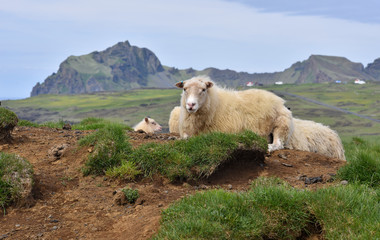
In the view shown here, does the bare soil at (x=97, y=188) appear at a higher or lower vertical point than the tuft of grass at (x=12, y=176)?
lower

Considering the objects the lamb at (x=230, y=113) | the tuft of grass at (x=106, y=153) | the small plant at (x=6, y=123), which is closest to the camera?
the tuft of grass at (x=106, y=153)

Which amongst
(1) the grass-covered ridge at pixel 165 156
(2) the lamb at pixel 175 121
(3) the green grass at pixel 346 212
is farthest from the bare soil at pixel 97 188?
(2) the lamb at pixel 175 121

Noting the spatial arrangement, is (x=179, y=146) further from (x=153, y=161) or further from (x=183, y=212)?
(x=183, y=212)

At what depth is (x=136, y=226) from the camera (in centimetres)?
595

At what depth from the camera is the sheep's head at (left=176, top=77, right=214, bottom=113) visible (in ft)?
37.6

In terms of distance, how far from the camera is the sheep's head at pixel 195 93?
37.6 ft

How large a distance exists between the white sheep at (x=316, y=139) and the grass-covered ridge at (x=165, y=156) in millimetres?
4989

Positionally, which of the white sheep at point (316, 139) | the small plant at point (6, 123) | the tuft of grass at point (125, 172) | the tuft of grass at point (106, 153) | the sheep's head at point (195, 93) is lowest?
the white sheep at point (316, 139)

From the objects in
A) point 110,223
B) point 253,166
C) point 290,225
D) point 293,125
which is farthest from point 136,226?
point 293,125

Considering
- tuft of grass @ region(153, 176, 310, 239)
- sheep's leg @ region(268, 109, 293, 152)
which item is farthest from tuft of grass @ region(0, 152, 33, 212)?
sheep's leg @ region(268, 109, 293, 152)

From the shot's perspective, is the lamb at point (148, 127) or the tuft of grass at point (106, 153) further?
the lamb at point (148, 127)

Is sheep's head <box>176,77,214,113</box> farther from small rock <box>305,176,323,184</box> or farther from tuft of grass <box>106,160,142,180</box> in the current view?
small rock <box>305,176,323,184</box>

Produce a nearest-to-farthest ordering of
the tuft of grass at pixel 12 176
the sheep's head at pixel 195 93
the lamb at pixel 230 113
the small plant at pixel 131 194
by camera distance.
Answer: the tuft of grass at pixel 12 176
the small plant at pixel 131 194
the sheep's head at pixel 195 93
the lamb at pixel 230 113

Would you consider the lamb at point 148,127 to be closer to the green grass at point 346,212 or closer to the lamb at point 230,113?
the lamb at point 230,113
